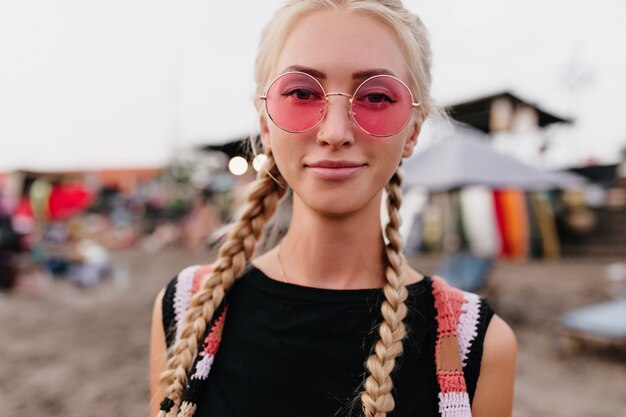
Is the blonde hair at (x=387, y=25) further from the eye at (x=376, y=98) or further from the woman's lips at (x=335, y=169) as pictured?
the woman's lips at (x=335, y=169)

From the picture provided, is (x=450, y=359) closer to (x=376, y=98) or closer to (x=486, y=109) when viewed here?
(x=376, y=98)

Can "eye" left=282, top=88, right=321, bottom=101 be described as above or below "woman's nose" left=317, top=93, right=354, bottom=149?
above

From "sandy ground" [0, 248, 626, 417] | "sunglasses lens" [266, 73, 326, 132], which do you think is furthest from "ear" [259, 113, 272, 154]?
"sandy ground" [0, 248, 626, 417]

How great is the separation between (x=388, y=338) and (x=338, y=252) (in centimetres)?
30

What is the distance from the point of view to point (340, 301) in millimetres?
1264

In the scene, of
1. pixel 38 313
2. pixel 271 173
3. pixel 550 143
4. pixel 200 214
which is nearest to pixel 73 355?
pixel 38 313

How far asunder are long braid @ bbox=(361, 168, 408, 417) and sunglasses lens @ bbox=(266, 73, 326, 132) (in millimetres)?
462

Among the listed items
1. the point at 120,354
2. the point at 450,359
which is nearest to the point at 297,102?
the point at 450,359

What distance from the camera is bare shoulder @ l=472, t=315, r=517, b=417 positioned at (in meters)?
1.19

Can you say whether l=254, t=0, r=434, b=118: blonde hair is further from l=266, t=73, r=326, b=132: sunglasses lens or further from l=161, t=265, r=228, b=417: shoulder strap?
l=161, t=265, r=228, b=417: shoulder strap

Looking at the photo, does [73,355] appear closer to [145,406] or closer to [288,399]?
[145,406]

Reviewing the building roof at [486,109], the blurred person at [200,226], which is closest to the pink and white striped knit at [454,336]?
the blurred person at [200,226]

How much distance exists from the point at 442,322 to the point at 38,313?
7192mm

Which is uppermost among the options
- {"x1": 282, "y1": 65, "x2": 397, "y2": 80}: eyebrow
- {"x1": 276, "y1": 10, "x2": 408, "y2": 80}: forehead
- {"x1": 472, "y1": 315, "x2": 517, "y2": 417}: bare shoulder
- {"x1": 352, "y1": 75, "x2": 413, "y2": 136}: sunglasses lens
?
{"x1": 276, "y1": 10, "x2": 408, "y2": 80}: forehead
